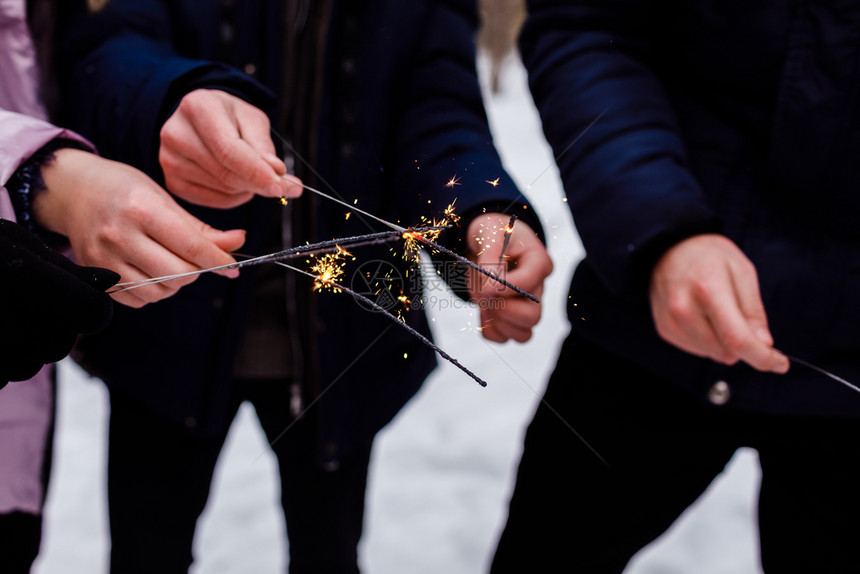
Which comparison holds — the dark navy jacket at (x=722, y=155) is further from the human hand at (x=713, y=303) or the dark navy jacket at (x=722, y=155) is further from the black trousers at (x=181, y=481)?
the black trousers at (x=181, y=481)

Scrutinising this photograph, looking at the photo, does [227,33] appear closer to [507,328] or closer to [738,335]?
[507,328]

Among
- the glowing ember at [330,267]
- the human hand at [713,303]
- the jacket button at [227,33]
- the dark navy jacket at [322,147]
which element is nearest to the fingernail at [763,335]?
the human hand at [713,303]

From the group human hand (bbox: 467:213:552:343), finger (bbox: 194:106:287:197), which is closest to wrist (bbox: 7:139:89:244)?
finger (bbox: 194:106:287:197)

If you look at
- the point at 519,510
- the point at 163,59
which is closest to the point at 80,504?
the point at 519,510

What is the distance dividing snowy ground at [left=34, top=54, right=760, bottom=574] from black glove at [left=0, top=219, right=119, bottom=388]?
838 millimetres

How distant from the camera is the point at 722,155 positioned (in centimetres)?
58

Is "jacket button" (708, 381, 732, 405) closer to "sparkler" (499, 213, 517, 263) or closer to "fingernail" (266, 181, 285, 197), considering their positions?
"sparkler" (499, 213, 517, 263)

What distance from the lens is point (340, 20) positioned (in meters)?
0.57

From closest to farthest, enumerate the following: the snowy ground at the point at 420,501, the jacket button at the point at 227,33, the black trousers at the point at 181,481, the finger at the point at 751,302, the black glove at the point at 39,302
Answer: the black glove at the point at 39,302
the finger at the point at 751,302
the jacket button at the point at 227,33
the black trousers at the point at 181,481
the snowy ground at the point at 420,501

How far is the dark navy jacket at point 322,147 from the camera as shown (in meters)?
0.44

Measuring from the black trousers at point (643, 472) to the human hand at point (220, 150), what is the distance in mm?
430

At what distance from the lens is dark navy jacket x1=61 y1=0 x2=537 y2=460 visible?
17.1 inches

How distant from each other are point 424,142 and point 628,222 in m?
0.20

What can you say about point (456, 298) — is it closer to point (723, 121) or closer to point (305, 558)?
point (723, 121)
